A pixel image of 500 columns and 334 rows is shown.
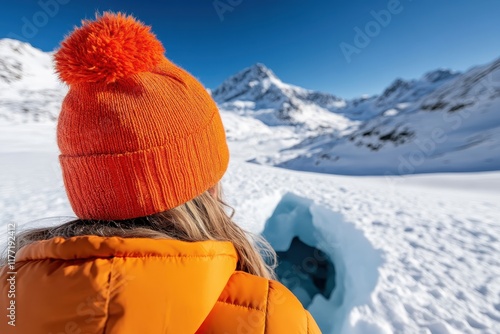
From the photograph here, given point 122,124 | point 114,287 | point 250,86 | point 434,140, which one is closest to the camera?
point 114,287

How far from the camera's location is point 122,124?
804 mm

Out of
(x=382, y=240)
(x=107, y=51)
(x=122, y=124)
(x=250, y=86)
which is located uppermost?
(x=250, y=86)

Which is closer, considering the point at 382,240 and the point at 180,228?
the point at 180,228

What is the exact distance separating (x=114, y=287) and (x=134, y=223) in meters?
0.30

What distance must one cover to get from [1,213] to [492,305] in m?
6.32

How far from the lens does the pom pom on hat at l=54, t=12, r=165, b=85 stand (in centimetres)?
82

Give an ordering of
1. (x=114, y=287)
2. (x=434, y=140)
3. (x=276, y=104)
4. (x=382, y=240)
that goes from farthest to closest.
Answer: (x=276, y=104), (x=434, y=140), (x=382, y=240), (x=114, y=287)

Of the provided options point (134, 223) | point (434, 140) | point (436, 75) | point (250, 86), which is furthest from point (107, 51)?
→ point (250, 86)

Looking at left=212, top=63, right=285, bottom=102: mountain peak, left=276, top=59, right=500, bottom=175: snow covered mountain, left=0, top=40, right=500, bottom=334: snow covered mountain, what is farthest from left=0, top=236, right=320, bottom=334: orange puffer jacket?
left=212, top=63, right=285, bottom=102: mountain peak

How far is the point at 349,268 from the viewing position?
306cm

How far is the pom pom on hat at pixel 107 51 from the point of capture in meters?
0.82

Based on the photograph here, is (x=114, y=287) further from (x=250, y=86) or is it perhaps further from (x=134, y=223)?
(x=250, y=86)

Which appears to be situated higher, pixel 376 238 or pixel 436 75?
pixel 436 75

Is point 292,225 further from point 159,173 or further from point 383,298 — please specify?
point 159,173
